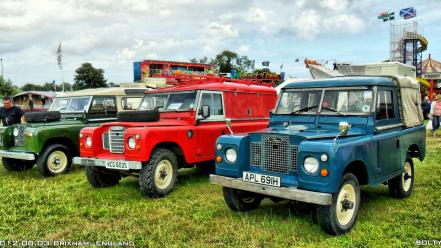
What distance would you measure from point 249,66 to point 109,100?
51.9 meters

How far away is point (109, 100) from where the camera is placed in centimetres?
1031

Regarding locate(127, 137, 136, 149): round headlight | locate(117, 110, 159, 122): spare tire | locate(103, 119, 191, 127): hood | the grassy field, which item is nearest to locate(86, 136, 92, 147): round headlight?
locate(103, 119, 191, 127): hood

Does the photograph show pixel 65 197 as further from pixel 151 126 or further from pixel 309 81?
pixel 309 81

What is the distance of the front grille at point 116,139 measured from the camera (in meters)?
7.05

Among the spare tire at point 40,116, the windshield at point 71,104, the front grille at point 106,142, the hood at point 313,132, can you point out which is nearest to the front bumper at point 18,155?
the spare tire at point 40,116

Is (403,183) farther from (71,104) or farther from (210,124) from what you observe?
(71,104)

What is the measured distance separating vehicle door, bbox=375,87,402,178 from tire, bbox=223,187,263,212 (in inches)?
72.5

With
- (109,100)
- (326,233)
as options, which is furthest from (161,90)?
(326,233)

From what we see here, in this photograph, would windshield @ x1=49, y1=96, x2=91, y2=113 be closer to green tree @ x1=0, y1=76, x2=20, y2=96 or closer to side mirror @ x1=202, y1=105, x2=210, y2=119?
side mirror @ x1=202, y1=105, x2=210, y2=119

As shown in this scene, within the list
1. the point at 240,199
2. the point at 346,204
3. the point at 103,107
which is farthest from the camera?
the point at 103,107

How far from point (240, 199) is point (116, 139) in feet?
8.95

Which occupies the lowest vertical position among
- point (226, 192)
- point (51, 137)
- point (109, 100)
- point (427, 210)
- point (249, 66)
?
point (427, 210)

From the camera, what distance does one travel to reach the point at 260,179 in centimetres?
497

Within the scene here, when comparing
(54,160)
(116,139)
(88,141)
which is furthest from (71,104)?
(116,139)
